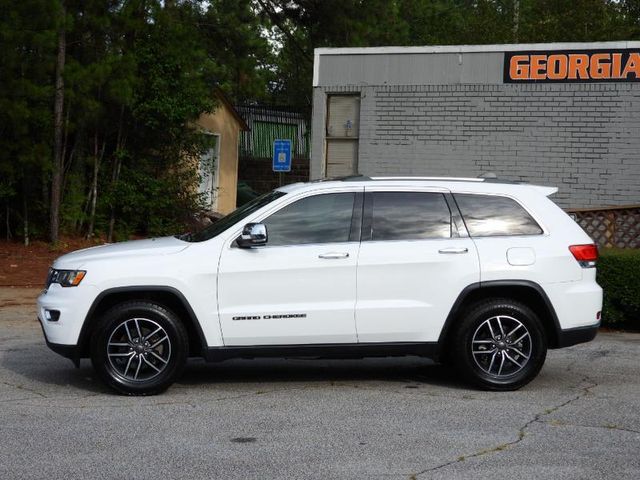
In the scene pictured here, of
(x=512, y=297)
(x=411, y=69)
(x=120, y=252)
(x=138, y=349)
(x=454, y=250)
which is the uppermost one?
(x=411, y=69)

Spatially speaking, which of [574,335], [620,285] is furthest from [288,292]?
[620,285]

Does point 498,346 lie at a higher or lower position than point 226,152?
lower

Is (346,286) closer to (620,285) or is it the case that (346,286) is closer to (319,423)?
(319,423)

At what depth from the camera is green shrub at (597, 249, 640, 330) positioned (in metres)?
11.5

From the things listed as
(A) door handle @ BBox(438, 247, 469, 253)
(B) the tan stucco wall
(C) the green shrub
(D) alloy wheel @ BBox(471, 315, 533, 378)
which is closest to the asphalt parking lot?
(D) alloy wheel @ BBox(471, 315, 533, 378)

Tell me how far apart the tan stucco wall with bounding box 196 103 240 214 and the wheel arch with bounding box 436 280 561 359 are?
65.1ft

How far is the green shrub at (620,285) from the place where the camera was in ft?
37.8

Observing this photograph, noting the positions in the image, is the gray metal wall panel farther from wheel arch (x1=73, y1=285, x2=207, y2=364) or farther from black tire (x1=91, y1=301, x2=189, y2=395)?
black tire (x1=91, y1=301, x2=189, y2=395)

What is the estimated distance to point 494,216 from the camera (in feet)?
26.6

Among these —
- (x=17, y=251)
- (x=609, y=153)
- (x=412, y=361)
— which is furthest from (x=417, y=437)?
(x=17, y=251)

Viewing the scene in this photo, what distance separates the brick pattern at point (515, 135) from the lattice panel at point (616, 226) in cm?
64

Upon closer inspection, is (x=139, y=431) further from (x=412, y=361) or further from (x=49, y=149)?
(x=49, y=149)

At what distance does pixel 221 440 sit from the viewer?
6.34 metres

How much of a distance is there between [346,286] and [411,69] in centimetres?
1036
